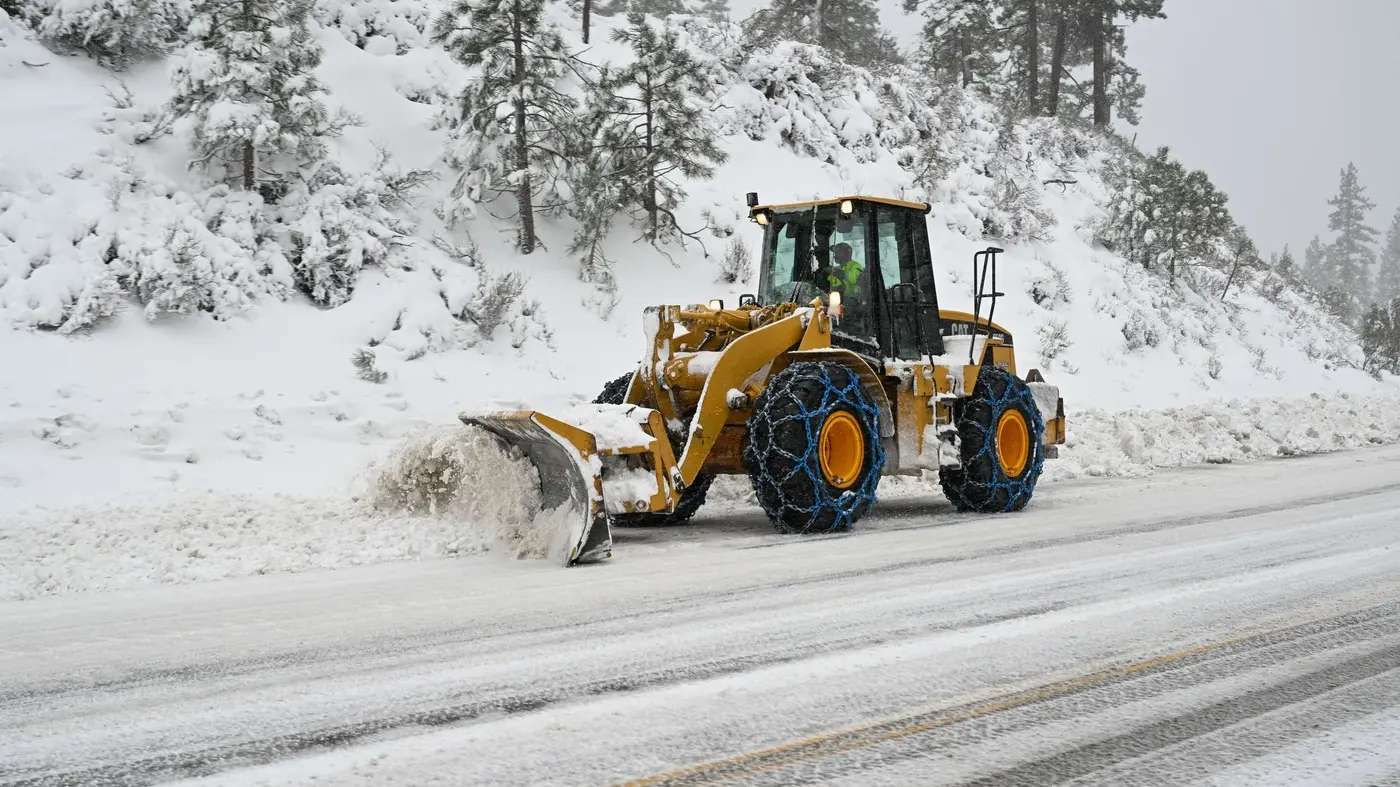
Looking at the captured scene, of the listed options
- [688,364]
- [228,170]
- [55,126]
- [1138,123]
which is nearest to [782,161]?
[228,170]

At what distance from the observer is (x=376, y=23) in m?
20.5

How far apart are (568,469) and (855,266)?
10.8 ft

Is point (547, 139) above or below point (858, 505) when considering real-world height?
above

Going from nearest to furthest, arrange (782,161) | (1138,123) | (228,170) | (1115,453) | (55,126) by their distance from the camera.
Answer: (1115,453) < (55,126) < (228,170) < (782,161) < (1138,123)

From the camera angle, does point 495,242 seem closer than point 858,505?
No

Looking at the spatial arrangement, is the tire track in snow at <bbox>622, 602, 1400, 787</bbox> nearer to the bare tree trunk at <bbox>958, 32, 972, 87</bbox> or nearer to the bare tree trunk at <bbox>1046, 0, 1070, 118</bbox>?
the bare tree trunk at <bbox>958, 32, 972, 87</bbox>

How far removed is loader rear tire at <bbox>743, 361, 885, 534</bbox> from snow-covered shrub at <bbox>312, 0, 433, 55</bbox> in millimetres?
15290

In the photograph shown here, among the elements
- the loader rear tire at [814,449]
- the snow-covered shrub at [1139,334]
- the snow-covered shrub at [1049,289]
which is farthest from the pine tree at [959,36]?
the loader rear tire at [814,449]

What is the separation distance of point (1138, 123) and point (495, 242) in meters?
36.3

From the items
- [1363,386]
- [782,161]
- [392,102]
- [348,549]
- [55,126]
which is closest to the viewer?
[348,549]

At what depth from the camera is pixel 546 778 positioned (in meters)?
2.75

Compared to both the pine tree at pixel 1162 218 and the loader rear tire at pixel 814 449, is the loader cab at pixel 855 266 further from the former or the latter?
the pine tree at pixel 1162 218

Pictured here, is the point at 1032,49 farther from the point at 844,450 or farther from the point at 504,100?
the point at 844,450

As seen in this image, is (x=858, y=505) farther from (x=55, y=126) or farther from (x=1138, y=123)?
(x=1138, y=123)
